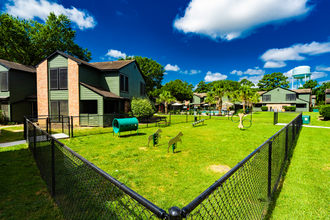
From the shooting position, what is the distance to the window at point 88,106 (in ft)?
53.9

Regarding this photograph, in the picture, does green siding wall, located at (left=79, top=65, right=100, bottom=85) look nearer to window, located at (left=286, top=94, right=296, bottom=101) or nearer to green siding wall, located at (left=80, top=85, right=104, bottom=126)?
green siding wall, located at (left=80, top=85, right=104, bottom=126)

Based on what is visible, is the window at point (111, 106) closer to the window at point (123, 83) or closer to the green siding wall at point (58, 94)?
the window at point (123, 83)

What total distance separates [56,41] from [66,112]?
22.1 meters

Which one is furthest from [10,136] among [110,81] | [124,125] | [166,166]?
[166,166]

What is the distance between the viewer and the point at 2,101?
17.7m

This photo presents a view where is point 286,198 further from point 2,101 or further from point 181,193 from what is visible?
point 2,101

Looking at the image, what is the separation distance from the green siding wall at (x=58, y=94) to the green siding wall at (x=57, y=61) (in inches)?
113

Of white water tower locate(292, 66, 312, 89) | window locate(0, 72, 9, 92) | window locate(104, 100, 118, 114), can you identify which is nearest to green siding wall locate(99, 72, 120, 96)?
window locate(104, 100, 118, 114)

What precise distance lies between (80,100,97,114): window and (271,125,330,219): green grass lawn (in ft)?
57.5

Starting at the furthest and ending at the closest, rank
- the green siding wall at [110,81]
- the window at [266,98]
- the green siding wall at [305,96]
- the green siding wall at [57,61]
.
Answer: the window at [266,98]
the green siding wall at [305,96]
the green siding wall at [110,81]
the green siding wall at [57,61]

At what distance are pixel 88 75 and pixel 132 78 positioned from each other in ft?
20.3

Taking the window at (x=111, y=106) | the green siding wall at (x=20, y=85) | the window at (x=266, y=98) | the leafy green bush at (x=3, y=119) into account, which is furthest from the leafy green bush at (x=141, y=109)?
the window at (x=266, y=98)

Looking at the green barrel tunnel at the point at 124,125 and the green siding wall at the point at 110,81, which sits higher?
the green siding wall at the point at 110,81

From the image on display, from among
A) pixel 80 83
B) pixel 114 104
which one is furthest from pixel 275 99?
pixel 80 83
